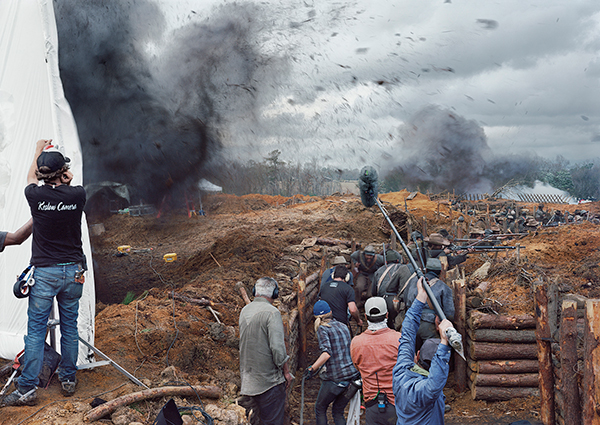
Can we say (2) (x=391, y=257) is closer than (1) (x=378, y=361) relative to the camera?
No

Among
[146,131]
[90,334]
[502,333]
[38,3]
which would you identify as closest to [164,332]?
[90,334]

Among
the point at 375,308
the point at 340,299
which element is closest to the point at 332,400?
the point at 340,299

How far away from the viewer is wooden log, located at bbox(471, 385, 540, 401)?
6.11 meters

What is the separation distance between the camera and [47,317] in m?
3.57

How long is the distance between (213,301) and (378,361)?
497 cm

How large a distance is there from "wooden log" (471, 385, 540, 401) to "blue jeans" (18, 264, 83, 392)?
17.9 ft

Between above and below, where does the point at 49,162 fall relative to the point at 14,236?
above

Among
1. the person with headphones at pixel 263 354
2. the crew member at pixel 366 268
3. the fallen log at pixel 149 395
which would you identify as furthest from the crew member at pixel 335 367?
the crew member at pixel 366 268

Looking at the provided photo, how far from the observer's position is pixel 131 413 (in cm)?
353

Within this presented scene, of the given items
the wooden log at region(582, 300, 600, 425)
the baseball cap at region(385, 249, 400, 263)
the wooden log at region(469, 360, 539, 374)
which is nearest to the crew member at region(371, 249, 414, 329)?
the baseball cap at region(385, 249, 400, 263)

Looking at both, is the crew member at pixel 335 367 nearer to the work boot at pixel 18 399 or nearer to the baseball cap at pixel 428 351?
the baseball cap at pixel 428 351

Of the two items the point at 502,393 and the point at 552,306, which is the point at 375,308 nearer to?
the point at 552,306

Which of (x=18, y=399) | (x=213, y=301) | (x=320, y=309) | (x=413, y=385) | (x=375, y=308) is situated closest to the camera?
(x=413, y=385)

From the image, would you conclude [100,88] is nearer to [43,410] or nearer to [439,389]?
[43,410]
